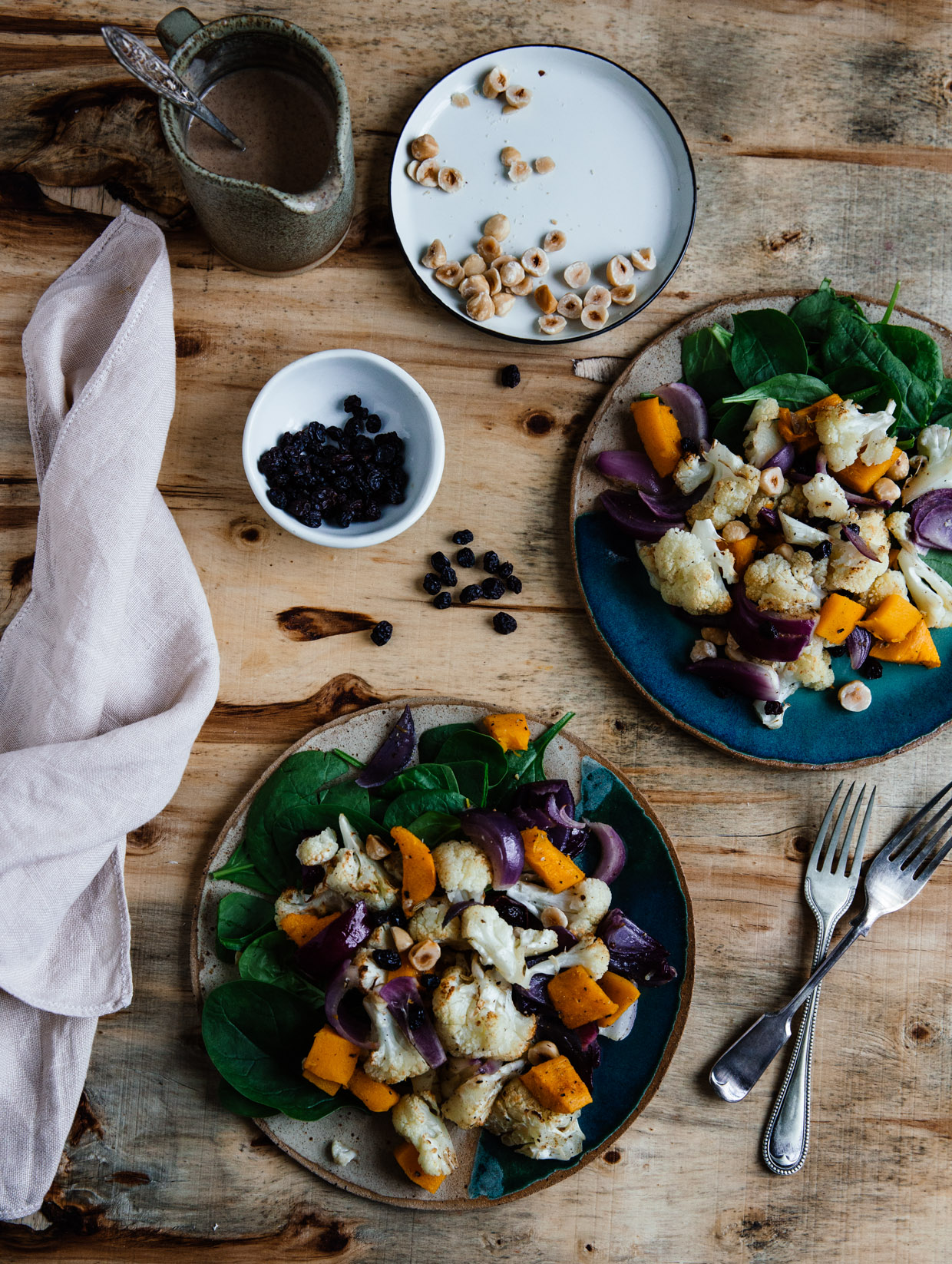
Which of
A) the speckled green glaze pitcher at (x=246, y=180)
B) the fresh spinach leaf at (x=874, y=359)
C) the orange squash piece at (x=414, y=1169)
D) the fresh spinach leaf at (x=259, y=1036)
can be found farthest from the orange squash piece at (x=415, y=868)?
the fresh spinach leaf at (x=874, y=359)

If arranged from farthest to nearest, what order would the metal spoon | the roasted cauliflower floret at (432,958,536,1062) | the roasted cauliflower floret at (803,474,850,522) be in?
the roasted cauliflower floret at (803,474,850,522) → the roasted cauliflower floret at (432,958,536,1062) → the metal spoon

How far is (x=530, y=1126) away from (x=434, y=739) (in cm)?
53

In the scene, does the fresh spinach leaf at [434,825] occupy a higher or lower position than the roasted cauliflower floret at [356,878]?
higher

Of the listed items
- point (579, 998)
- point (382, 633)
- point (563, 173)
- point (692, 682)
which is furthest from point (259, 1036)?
point (563, 173)

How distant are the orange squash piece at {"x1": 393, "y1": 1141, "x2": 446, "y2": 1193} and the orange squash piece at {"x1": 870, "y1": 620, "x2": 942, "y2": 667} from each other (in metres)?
0.95

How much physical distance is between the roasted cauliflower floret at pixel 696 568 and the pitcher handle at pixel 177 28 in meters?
0.89

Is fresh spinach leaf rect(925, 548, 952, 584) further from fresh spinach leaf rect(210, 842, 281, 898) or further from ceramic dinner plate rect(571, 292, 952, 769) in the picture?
fresh spinach leaf rect(210, 842, 281, 898)

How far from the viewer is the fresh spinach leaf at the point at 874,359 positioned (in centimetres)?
130

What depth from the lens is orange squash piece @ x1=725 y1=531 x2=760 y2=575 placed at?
4.19 feet

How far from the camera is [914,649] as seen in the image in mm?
1280

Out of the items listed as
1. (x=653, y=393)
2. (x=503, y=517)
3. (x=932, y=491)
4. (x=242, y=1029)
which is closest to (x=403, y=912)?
(x=242, y=1029)

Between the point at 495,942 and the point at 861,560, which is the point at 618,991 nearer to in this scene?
the point at 495,942

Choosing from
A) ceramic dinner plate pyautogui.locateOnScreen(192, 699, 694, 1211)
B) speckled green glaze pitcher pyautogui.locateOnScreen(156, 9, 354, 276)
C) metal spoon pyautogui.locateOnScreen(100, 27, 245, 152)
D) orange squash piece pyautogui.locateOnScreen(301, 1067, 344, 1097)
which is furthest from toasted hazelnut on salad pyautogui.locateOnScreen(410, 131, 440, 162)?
orange squash piece pyautogui.locateOnScreen(301, 1067, 344, 1097)

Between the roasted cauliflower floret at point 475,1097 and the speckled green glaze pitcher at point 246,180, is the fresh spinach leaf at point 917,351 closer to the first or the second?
the speckled green glaze pitcher at point 246,180
